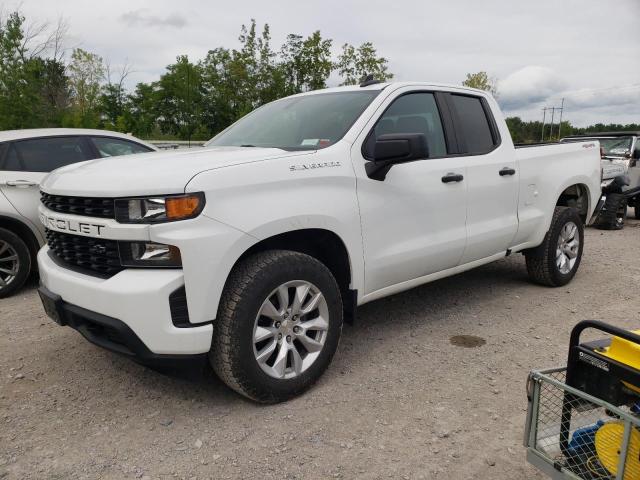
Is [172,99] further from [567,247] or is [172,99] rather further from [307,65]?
[567,247]

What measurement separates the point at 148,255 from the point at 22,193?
3425 mm

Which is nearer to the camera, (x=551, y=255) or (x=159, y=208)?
(x=159, y=208)

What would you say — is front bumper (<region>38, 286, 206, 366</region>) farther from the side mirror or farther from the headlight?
the side mirror

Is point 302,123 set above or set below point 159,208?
above

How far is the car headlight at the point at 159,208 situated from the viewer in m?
2.54

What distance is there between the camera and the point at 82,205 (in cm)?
281

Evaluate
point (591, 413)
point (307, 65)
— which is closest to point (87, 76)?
point (307, 65)

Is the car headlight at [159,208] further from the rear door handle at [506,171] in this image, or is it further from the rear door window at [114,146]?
the rear door window at [114,146]

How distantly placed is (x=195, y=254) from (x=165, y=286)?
0.21 metres

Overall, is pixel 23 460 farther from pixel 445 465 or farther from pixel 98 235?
pixel 445 465

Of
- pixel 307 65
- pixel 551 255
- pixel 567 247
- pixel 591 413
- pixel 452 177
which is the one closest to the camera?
pixel 591 413

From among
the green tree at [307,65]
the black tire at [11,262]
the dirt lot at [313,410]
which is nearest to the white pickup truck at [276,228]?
the dirt lot at [313,410]

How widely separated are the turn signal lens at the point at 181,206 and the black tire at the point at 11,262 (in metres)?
3.43

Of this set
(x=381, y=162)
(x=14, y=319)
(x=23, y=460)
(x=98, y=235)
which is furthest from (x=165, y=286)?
(x=14, y=319)
